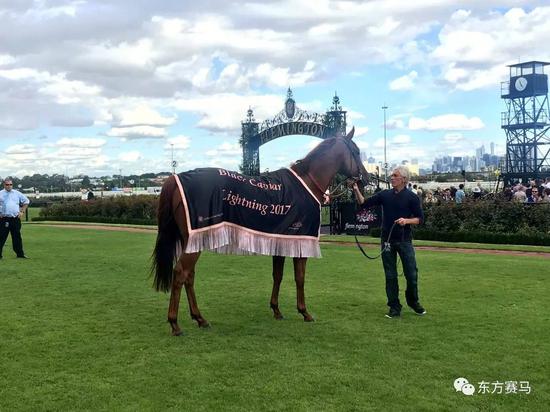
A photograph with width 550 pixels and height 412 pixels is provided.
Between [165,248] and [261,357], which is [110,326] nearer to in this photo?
[165,248]

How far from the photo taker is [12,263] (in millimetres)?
11734

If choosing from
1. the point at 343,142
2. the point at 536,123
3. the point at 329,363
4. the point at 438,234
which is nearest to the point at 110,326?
the point at 329,363

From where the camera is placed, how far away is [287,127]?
1324 inches

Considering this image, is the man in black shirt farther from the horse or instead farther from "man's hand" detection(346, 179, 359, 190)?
the horse

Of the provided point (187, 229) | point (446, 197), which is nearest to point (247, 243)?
point (187, 229)

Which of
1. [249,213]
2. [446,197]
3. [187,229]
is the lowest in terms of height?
[187,229]

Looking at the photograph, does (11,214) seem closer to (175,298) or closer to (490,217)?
(175,298)

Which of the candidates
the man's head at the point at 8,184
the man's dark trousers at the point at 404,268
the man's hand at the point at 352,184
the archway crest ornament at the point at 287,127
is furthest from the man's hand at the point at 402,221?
the archway crest ornament at the point at 287,127

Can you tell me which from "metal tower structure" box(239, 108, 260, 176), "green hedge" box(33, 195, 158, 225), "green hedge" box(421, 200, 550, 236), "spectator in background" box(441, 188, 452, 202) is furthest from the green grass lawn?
"metal tower structure" box(239, 108, 260, 176)

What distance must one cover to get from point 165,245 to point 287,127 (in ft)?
91.3

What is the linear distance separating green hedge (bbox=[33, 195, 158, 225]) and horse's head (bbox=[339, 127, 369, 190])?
21974 millimetres

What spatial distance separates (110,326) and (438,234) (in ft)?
41.6

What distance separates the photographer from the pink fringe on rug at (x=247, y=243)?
6.02 metres

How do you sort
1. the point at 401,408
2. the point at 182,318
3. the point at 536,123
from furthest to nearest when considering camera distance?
the point at 536,123
the point at 182,318
the point at 401,408
